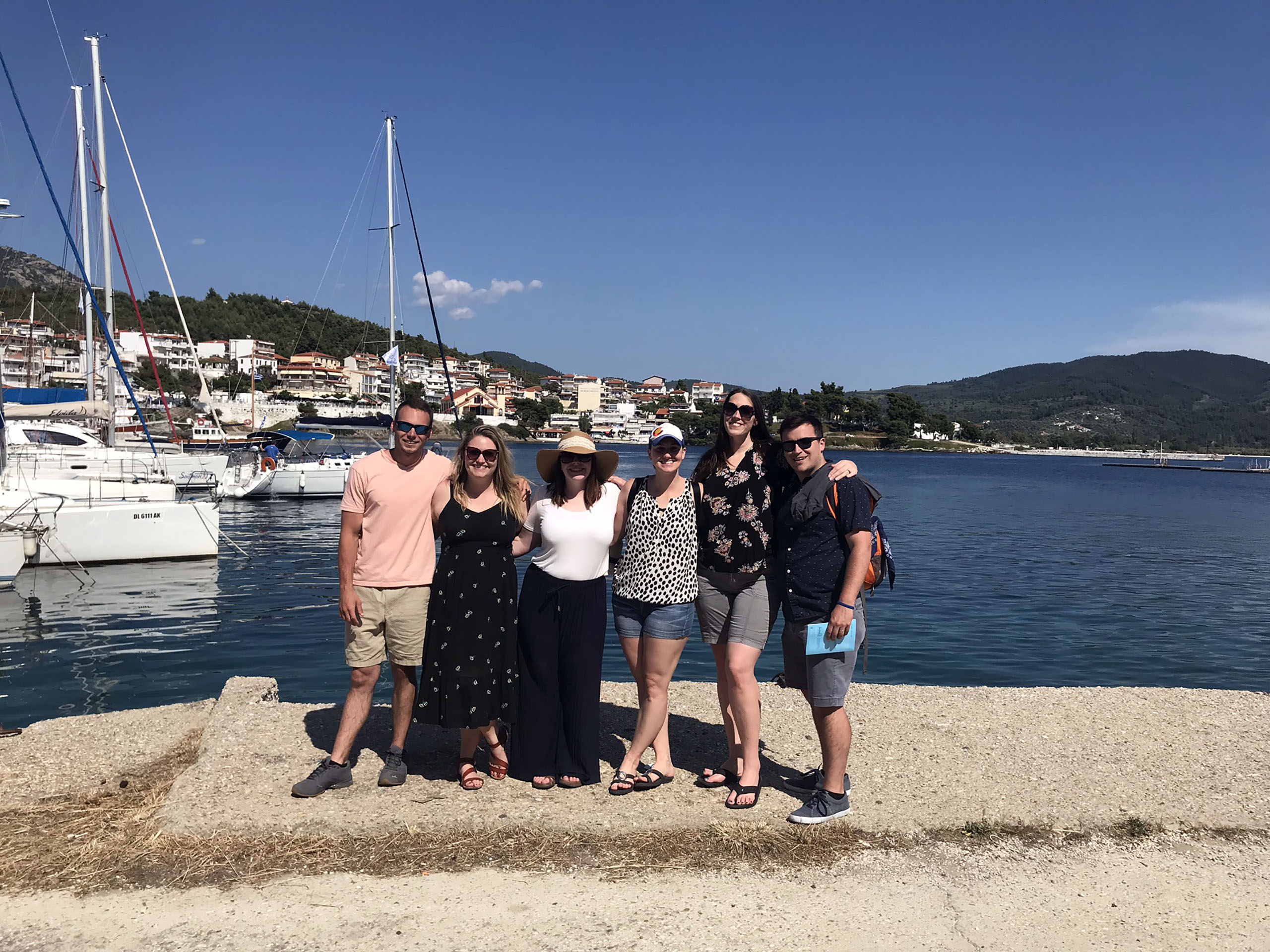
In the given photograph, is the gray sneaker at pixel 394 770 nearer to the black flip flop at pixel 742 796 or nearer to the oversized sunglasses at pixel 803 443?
the black flip flop at pixel 742 796

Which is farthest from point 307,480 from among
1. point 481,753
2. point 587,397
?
point 587,397

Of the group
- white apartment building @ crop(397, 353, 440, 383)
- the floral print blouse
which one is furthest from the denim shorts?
white apartment building @ crop(397, 353, 440, 383)

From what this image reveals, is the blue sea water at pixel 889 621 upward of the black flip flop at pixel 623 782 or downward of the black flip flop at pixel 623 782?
downward

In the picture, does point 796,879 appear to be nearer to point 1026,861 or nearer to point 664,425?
point 1026,861

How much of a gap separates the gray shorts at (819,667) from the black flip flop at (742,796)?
0.51 metres

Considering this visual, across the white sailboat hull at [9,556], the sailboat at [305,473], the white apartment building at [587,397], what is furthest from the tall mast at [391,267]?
the white apartment building at [587,397]

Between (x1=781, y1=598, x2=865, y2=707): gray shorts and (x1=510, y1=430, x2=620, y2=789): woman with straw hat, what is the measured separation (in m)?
0.94

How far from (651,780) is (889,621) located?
37.4ft

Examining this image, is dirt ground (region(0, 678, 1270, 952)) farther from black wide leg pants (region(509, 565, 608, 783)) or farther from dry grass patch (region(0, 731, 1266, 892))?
black wide leg pants (region(509, 565, 608, 783))

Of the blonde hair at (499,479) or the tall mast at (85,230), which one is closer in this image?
the blonde hair at (499,479)

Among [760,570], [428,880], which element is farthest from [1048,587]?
[428,880]

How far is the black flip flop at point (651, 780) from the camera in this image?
4430mm

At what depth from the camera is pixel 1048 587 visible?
19031 mm

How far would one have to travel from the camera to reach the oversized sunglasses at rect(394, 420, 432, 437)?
439cm
